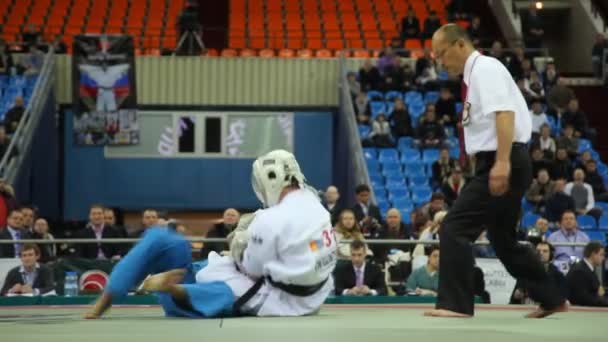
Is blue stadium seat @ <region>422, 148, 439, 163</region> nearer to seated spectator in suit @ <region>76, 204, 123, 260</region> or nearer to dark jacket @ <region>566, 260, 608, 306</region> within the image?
seated spectator in suit @ <region>76, 204, 123, 260</region>

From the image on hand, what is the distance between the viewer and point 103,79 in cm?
2359

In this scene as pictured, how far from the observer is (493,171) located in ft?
22.7

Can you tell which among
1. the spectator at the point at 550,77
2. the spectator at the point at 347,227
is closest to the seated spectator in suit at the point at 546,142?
the spectator at the point at 550,77

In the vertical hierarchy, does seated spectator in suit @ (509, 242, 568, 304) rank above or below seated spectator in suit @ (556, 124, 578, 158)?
below

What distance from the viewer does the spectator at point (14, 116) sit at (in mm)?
21766

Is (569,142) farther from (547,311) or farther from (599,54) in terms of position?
(547,311)

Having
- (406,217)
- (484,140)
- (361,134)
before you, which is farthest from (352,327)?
→ (361,134)

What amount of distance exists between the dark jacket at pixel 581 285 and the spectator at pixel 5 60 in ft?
46.0

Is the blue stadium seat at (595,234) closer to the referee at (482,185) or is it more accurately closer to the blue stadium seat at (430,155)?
the blue stadium seat at (430,155)

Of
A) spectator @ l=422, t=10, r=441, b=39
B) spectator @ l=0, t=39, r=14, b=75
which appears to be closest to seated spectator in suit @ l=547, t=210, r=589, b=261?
spectator @ l=422, t=10, r=441, b=39

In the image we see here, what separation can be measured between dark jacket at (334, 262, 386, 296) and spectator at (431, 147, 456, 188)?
741 cm

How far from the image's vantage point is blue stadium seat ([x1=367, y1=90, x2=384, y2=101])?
23438 millimetres

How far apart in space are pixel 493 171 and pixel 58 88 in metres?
18.6

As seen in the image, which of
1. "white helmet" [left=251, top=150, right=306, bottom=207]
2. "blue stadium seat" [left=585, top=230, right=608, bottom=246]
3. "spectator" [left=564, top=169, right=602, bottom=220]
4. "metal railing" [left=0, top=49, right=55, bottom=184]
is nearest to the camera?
"white helmet" [left=251, top=150, right=306, bottom=207]
